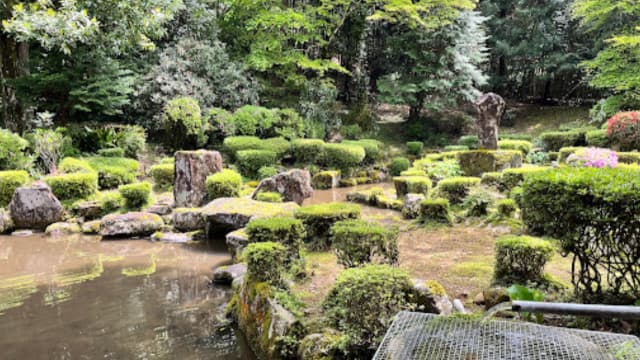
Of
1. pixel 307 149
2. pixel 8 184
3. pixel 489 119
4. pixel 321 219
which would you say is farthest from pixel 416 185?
pixel 8 184

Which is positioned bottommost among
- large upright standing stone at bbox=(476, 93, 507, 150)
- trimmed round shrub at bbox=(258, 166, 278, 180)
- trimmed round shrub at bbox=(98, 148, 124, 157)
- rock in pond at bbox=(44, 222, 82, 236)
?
rock in pond at bbox=(44, 222, 82, 236)

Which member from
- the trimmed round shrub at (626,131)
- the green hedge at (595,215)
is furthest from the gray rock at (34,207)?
the trimmed round shrub at (626,131)

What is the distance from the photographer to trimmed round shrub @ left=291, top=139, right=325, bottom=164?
13828 mm

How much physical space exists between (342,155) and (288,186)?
5141 mm

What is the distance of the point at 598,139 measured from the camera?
1290cm

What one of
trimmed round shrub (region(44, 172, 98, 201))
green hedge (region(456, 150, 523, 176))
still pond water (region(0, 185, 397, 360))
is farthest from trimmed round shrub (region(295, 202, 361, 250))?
trimmed round shrub (region(44, 172, 98, 201))

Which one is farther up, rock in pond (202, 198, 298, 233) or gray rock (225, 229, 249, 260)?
rock in pond (202, 198, 298, 233)

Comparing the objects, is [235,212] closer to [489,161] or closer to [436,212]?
[436,212]

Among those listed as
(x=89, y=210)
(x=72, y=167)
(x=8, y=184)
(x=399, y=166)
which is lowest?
(x=89, y=210)

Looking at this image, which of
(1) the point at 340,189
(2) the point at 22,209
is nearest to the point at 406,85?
(1) the point at 340,189

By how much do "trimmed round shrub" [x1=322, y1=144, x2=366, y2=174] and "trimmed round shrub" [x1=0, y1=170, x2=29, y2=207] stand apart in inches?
321

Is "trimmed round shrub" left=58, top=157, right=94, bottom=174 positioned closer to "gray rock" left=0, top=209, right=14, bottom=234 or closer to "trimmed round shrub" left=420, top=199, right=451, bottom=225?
"gray rock" left=0, top=209, right=14, bottom=234

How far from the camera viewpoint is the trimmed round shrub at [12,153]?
9.64 m

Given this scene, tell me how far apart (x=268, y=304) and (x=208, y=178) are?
562 centimetres
